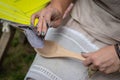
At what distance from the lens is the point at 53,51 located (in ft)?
3.74

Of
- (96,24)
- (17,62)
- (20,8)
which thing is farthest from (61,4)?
(17,62)

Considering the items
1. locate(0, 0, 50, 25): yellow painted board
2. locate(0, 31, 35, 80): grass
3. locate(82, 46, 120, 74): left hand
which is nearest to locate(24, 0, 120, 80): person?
locate(82, 46, 120, 74): left hand

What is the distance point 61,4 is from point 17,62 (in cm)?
129

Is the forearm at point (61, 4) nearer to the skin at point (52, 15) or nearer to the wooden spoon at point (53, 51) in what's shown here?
the skin at point (52, 15)

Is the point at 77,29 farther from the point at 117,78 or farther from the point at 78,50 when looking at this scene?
the point at 117,78

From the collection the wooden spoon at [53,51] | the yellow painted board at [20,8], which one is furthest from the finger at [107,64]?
the yellow painted board at [20,8]

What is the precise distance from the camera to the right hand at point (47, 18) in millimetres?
1123

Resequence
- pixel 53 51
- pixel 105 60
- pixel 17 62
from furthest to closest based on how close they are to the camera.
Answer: pixel 17 62 < pixel 53 51 < pixel 105 60

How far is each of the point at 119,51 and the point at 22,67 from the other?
147 centimetres

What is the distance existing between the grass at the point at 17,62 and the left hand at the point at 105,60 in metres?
1.33

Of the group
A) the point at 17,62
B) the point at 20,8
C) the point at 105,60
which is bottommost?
the point at 17,62

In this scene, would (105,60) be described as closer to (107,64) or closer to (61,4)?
(107,64)

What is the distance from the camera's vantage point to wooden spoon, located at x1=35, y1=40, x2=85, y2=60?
111 cm

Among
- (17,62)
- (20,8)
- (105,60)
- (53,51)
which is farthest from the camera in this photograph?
(17,62)
